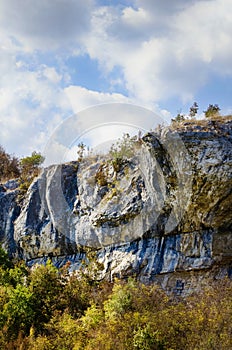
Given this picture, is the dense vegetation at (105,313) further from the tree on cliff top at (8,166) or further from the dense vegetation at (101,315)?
the tree on cliff top at (8,166)

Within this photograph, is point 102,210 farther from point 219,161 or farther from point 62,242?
point 219,161

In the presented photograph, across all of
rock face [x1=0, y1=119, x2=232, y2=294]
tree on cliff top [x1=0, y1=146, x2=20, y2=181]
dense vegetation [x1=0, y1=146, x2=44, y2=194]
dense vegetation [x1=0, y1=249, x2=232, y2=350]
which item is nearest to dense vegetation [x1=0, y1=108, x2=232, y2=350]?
dense vegetation [x1=0, y1=249, x2=232, y2=350]

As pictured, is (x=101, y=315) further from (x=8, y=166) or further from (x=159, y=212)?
(x=8, y=166)

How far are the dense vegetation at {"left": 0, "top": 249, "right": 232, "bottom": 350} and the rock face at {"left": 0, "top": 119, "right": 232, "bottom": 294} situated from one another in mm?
1018

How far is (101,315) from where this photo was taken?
16.3 m

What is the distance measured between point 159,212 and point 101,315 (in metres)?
5.02

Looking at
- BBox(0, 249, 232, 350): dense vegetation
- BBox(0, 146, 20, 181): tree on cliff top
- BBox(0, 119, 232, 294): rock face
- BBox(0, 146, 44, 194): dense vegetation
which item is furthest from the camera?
BBox(0, 146, 20, 181): tree on cliff top

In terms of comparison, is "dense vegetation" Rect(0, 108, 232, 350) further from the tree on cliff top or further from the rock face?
the tree on cliff top

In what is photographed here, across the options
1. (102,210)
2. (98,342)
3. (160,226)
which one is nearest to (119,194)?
(102,210)

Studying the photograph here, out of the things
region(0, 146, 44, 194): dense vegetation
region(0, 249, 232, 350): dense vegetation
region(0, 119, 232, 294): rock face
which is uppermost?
region(0, 146, 44, 194): dense vegetation

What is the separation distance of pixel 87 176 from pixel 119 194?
9.87ft

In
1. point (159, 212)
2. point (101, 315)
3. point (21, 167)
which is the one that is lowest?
point (101, 315)

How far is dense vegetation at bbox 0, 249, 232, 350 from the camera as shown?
1346 centimetres

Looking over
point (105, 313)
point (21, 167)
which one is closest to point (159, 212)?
point (105, 313)
